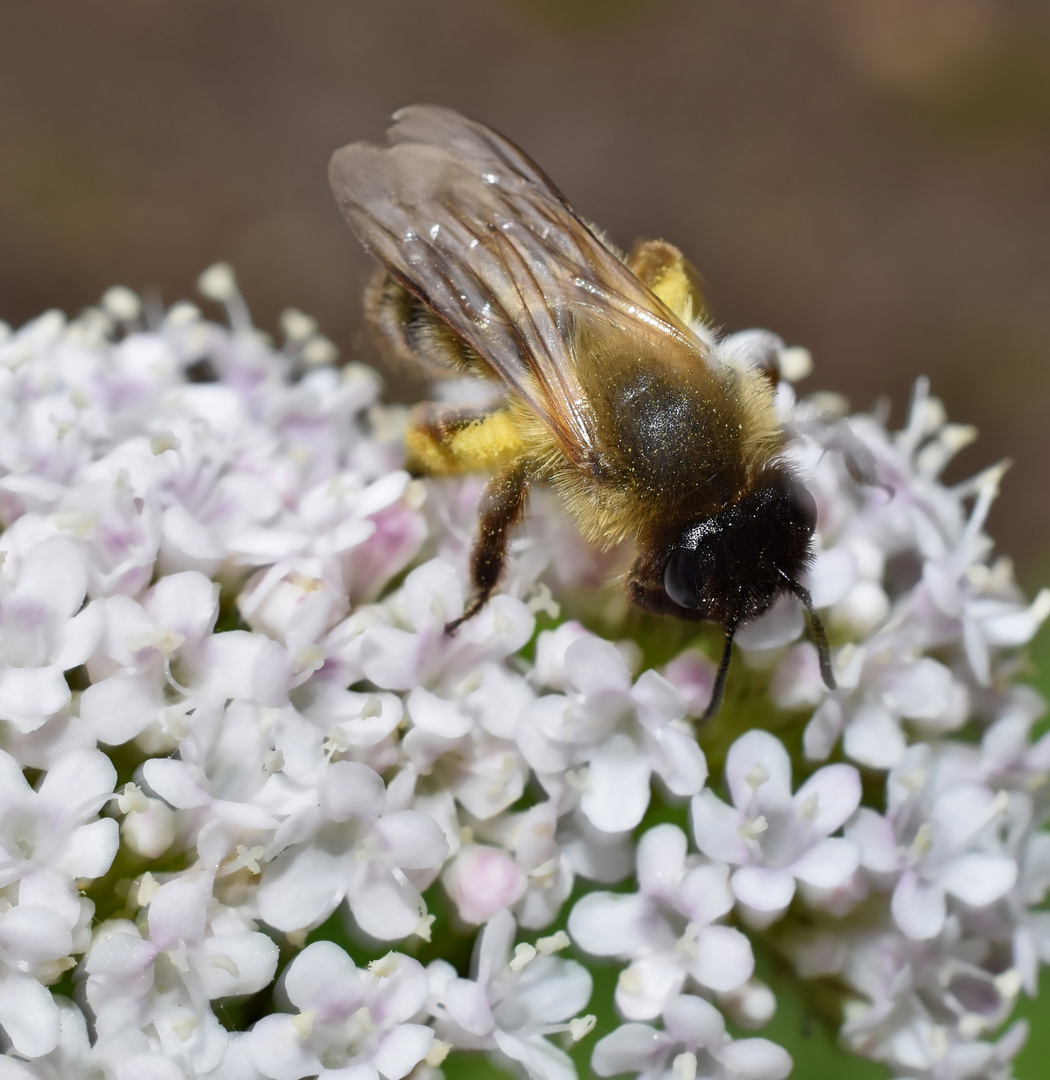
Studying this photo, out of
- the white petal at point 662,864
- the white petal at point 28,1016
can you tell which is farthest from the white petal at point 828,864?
the white petal at point 28,1016

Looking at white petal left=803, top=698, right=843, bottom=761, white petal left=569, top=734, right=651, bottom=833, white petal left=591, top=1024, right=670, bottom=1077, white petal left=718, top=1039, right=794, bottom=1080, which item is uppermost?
white petal left=569, top=734, right=651, bottom=833

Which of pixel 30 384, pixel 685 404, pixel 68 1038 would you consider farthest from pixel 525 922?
pixel 30 384

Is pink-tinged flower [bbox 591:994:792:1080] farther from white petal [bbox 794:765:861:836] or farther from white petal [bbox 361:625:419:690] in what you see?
white petal [bbox 361:625:419:690]

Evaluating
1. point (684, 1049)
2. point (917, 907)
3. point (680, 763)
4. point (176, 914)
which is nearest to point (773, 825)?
point (680, 763)

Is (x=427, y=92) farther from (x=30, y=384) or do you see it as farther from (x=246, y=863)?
(x=246, y=863)

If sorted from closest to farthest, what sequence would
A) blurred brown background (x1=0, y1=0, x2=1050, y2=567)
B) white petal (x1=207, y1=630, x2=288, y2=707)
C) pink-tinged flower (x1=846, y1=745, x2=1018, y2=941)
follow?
white petal (x1=207, y1=630, x2=288, y2=707)
pink-tinged flower (x1=846, y1=745, x2=1018, y2=941)
blurred brown background (x1=0, y1=0, x2=1050, y2=567)

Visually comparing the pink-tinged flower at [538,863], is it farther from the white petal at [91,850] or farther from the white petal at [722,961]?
the white petal at [91,850]

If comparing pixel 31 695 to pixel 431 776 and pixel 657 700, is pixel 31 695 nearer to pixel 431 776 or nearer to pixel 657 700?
pixel 431 776

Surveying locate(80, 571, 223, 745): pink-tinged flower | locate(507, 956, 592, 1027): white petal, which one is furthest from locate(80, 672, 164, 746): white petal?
locate(507, 956, 592, 1027): white petal
